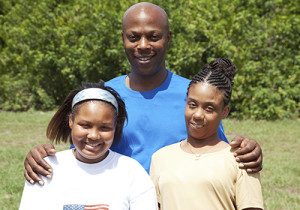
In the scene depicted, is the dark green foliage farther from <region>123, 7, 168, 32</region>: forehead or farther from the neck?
the neck

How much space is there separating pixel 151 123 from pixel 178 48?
929 centimetres

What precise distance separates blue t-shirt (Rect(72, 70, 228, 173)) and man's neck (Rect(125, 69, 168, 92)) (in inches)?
2.2

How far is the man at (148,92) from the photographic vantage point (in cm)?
261

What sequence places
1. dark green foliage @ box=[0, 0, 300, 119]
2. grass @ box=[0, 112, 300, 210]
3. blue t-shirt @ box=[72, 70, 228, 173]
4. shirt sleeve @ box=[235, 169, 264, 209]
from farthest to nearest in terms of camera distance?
1. dark green foliage @ box=[0, 0, 300, 119]
2. grass @ box=[0, 112, 300, 210]
3. blue t-shirt @ box=[72, 70, 228, 173]
4. shirt sleeve @ box=[235, 169, 264, 209]

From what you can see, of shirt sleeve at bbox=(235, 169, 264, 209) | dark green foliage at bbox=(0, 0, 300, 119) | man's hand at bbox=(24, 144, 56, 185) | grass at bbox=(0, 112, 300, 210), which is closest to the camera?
shirt sleeve at bbox=(235, 169, 264, 209)

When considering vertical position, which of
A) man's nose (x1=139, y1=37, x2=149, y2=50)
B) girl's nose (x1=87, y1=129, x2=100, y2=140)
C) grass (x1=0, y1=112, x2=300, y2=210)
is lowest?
grass (x1=0, y1=112, x2=300, y2=210)

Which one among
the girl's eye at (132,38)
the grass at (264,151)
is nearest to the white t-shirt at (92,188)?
the girl's eye at (132,38)

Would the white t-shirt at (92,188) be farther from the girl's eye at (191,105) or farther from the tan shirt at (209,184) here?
the girl's eye at (191,105)

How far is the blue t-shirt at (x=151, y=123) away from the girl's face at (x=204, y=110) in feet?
1.04

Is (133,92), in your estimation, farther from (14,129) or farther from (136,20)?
(14,129)

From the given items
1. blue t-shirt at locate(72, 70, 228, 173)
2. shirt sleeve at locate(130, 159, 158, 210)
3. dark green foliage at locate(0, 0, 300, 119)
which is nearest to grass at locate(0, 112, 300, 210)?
dark green foliage at locate(0, 0, 300, 119)

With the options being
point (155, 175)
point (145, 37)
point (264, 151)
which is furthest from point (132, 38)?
point (264, 151)

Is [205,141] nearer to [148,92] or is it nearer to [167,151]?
[167,151]

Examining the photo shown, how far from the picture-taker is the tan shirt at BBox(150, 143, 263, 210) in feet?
6.97
